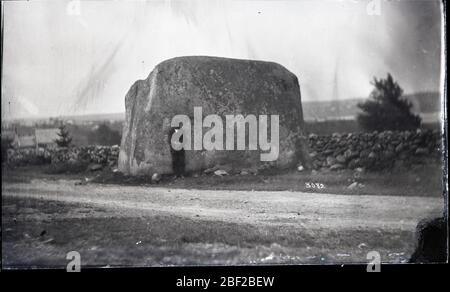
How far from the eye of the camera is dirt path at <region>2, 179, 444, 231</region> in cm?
503

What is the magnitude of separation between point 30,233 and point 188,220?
187 centimetres

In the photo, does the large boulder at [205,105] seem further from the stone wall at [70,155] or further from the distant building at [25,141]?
the distant building at [25,141]

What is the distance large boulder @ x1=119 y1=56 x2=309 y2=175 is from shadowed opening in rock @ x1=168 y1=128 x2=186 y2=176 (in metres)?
0.03

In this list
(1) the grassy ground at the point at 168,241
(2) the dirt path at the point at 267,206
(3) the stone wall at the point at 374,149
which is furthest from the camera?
(3) the stone wall at the point at 374,149

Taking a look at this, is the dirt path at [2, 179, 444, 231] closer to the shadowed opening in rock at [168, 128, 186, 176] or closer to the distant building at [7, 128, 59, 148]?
the shadowed opening in rock at [168, 128, 186, 176]

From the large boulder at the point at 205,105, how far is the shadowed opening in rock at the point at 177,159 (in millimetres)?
27

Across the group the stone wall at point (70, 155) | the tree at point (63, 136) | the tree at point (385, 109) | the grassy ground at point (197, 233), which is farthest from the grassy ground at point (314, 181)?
the tree at point (385, 109)

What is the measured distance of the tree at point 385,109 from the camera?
5.21m

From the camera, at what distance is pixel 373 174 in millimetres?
5195

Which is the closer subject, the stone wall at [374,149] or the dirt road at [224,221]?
the dirt road at [224,221]

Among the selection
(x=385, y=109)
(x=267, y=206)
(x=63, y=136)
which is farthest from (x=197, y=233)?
(x=385, y=109)

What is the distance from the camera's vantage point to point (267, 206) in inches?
199
